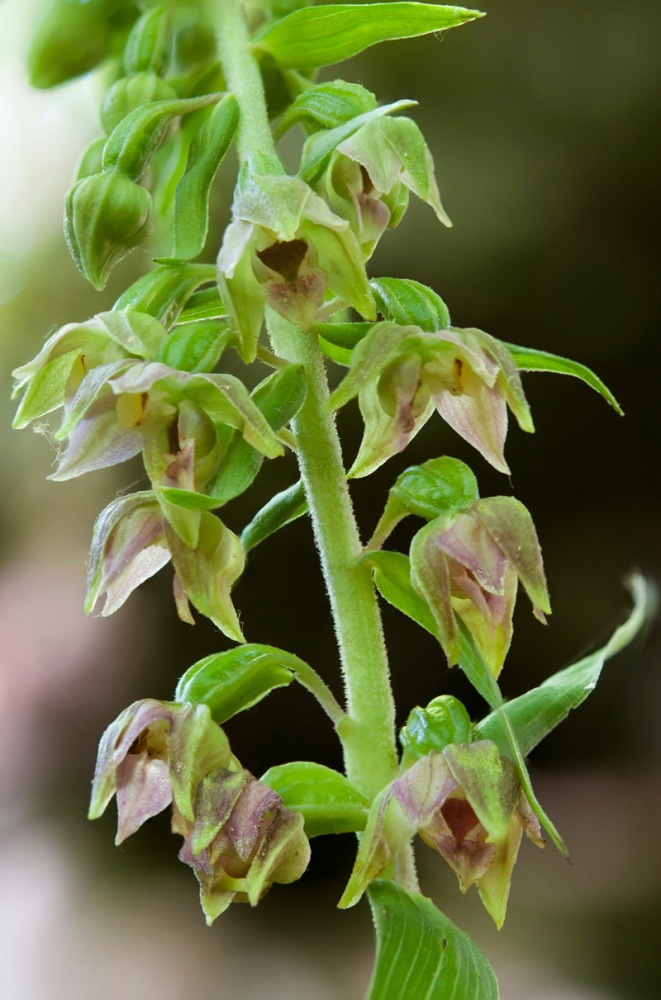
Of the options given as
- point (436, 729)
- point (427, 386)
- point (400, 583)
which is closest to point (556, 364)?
point (427, 386)

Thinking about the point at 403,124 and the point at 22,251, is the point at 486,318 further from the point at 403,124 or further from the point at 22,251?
the point at 403,124

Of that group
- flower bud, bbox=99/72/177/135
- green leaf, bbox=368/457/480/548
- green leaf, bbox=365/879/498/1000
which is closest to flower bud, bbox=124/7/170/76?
flower bud, bbox=99/72/177/135

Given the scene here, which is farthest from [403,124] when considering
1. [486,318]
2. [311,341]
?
[486,318]

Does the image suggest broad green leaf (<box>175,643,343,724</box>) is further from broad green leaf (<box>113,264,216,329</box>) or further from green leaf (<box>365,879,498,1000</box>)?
broad green leaf (<box>113,264,216,329</box>)

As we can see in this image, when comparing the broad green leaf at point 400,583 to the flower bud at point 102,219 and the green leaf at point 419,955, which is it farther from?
the flower bud at point 102,219

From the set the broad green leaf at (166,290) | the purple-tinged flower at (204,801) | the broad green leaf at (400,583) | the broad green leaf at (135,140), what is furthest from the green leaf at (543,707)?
the broad green leaf at (135,140)

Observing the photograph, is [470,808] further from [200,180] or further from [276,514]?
[200,180]
